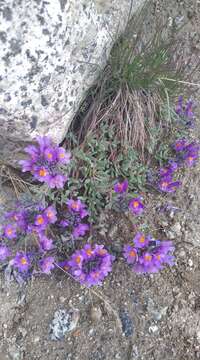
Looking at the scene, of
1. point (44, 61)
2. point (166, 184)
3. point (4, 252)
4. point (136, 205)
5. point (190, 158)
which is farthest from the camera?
point (190, 158)

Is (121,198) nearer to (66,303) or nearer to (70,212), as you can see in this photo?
(70,212)

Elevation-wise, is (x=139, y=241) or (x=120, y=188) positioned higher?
(x=120, y=188)

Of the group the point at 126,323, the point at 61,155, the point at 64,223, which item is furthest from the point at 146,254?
the point at 61,155

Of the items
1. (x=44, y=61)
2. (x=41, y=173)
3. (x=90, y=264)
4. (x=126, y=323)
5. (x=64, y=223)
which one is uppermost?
(x=44, y=61)

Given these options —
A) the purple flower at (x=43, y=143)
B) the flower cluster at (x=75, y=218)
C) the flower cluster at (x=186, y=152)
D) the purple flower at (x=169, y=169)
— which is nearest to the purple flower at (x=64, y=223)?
the flower cluster at (x=75, y=218)

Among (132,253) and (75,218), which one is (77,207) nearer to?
(75,218)

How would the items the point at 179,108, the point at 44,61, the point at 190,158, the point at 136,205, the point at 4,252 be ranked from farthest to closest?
the point at 179,108 < the point at 190,158 < the point at 136,205 < the point at 4,252 < the point at 44,61
